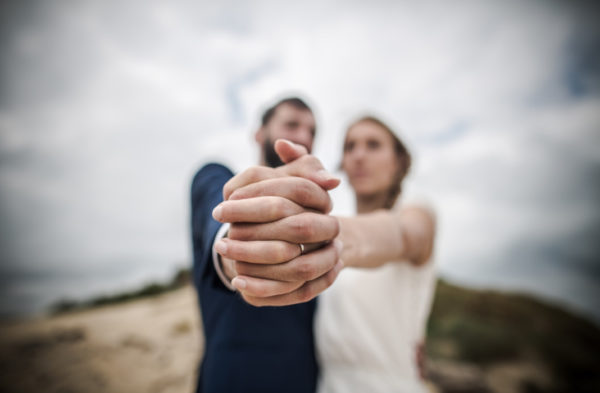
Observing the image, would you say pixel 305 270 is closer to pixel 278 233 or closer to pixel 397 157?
pixel 278 233

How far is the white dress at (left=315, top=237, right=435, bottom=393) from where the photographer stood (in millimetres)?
1828

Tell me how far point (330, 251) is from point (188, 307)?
10828 millimetres

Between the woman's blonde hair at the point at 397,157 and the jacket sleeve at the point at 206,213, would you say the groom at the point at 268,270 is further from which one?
the woman's blonde hair at the point at 397,157

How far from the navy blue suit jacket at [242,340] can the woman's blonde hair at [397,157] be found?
1690 millimetres

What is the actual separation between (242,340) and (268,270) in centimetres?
98

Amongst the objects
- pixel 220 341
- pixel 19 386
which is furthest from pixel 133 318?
pixel 220 341

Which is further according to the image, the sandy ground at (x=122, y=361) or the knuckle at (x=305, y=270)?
the sandy ground at (x=122, y=361)

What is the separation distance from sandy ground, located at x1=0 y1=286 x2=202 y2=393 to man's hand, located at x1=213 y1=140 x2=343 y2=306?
6426 millimetres

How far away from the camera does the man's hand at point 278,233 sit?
0.85 m

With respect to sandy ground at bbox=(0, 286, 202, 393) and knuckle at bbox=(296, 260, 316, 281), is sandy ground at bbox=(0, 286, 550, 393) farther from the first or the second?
knuckle at bbox=(296, 260, 316, 281)

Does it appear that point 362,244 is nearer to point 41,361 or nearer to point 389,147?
point 389,147

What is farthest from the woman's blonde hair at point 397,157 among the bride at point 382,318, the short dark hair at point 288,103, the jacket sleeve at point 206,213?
the jacket sleeve at point 206,213

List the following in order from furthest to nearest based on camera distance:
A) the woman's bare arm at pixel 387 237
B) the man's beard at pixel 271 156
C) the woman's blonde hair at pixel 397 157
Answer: the woman's blonde hair at pixel 397 157 < the man's beard at pixel 271 156 < the woman's bare arm at pixel 387 237

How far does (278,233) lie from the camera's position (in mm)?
854
